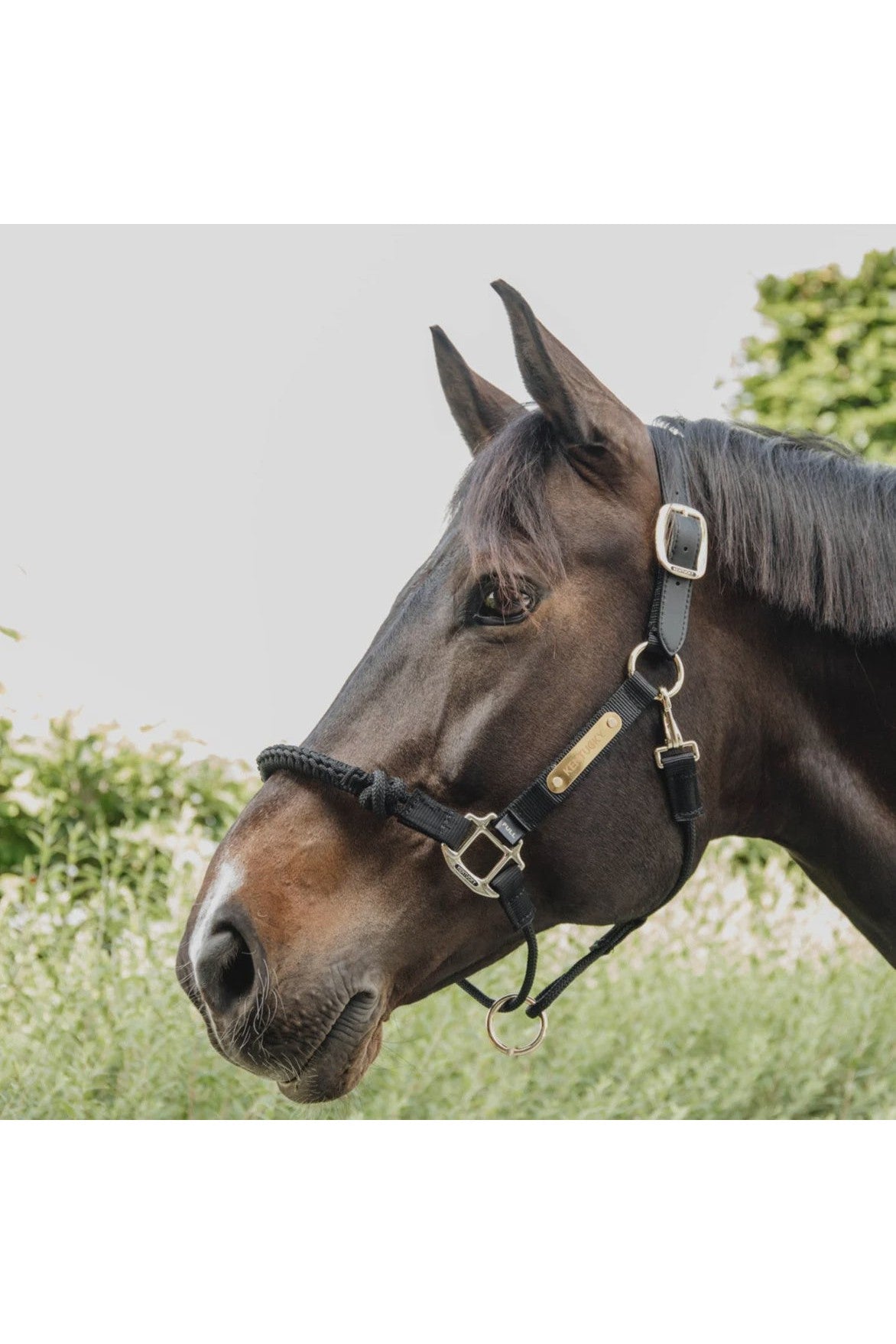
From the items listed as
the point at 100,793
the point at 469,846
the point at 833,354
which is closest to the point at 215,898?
the point at 469,846

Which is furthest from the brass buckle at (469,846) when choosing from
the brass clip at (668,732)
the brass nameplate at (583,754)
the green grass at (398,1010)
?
the green grass at (398,1010)

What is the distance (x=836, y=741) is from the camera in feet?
6.27

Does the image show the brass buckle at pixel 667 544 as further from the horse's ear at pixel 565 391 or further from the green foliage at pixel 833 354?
the green foliage at pixel 833 354

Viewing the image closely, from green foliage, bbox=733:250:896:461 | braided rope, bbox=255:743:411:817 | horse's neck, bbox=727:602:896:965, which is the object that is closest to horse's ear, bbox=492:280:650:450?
horse's neck, bbox=727:602:896:965

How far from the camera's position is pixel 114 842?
4727 mm

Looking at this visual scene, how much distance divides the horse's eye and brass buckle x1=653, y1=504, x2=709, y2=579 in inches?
8.7

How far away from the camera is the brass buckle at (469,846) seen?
1.71 meters

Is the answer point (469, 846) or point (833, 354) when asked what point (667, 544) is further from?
point (833, 354)

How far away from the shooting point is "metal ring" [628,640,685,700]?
1.75 meters

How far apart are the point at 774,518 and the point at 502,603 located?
0.50 meters

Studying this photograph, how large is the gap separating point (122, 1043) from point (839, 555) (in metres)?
2.88

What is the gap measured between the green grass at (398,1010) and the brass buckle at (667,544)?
2.32 m

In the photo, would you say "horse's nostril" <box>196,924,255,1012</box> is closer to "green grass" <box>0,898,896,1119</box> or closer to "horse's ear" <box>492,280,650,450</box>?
"horse's ear" <box>492,280,650,450</box>

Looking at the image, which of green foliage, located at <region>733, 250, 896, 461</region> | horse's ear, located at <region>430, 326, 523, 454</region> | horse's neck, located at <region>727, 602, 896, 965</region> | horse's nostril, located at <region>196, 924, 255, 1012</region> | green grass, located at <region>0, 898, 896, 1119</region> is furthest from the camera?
green foliage, located at <region>733, 250, 896, 461</region>
